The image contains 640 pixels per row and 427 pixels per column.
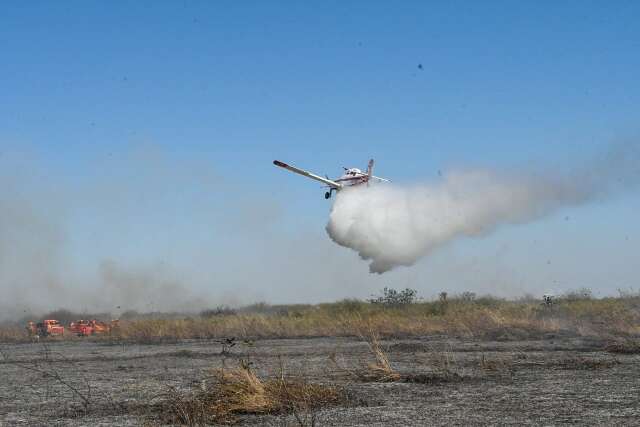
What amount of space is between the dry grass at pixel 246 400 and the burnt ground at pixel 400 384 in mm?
297

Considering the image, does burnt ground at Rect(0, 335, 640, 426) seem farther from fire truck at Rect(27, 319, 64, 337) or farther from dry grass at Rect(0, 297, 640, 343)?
fire truck at Rect(27, 319, 64, 337)

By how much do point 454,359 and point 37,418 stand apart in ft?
35.2

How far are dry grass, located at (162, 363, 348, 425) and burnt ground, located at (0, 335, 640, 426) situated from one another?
30cm

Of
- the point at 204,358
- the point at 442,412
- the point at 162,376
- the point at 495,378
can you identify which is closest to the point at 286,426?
the point at 442,412

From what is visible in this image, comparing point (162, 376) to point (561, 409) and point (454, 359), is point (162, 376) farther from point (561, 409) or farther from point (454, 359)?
point (561, 409)

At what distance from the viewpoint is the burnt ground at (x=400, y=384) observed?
10.8m

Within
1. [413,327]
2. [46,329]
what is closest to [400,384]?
[413,327]

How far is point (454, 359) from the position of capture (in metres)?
18.8

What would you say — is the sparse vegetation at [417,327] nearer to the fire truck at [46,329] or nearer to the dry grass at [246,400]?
the fire truck at [46,329]

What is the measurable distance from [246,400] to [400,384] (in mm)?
4057

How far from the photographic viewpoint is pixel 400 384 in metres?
14.4

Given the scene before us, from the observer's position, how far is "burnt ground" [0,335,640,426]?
10.8 m

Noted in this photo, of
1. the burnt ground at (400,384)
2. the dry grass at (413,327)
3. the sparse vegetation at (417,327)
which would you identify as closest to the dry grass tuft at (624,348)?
the burnt ground at (400,384)

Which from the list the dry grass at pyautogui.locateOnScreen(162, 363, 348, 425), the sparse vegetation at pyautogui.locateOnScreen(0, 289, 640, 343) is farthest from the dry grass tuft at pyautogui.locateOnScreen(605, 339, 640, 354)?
the dry grass at pyautogui.locateOnScreen(162, 363, 348, 425)
